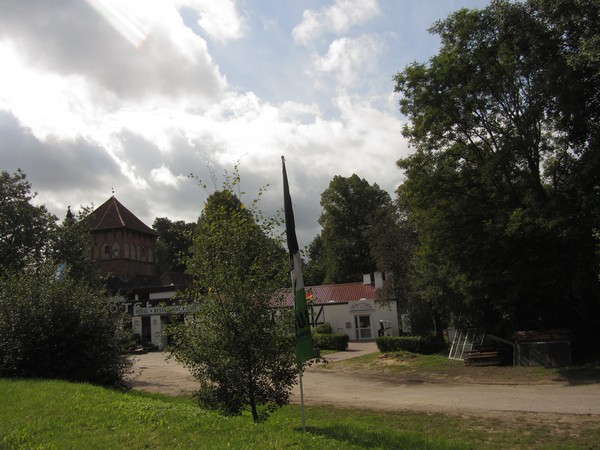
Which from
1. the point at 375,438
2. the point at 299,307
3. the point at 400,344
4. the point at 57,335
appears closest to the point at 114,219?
the point at 400,344

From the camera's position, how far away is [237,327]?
8570mm

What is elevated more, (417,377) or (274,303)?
(274,303)

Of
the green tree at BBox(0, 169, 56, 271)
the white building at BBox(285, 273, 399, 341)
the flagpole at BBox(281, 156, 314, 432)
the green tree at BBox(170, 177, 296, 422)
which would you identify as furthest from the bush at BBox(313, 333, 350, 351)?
the flagpole at BBox(281, 156, 314, 432)

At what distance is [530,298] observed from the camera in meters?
19.8

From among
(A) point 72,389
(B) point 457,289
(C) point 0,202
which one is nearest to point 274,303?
(A) point 72,389

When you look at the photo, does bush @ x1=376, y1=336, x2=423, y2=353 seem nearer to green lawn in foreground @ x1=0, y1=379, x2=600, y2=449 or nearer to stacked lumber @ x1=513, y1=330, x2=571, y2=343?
stacked lumber @ x1=513, y1=330, x2=571, y2=343

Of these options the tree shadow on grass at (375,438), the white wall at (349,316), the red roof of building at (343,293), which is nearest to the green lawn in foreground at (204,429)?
the tree shadow on grass at (375,438)

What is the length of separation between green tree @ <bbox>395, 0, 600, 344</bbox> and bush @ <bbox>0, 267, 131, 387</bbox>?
13147mm

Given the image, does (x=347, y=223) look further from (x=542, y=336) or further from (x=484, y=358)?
(x=542, y=336)

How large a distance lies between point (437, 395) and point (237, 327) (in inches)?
349

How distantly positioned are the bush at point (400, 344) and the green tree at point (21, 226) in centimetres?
2056

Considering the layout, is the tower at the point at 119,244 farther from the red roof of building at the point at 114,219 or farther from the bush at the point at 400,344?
the bush at the point at 400,344

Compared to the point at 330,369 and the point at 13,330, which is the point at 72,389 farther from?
the point at 330,369

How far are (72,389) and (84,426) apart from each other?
403cm
